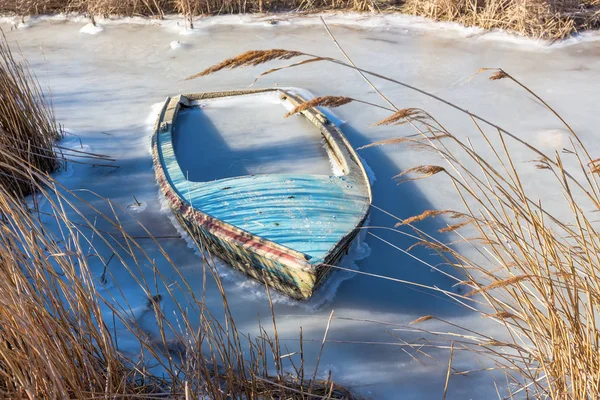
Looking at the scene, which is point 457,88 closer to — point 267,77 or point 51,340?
point 267,77

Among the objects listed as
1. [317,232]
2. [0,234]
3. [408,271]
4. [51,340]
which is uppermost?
[0,234]

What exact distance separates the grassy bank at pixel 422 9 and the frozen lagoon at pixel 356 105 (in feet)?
0.65

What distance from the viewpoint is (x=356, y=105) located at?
4918 mm

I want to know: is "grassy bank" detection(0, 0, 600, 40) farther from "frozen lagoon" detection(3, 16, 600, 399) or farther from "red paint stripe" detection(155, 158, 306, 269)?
"red paint stripe" detection(155, 158, 306, 269)

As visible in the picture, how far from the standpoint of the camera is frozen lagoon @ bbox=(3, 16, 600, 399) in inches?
112

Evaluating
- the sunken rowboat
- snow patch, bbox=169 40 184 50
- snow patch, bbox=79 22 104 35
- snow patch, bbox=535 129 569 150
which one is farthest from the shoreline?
the sunken rowboat

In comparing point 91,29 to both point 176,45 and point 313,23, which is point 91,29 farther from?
point 313,23

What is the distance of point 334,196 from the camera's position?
129 inches

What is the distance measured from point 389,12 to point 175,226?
4.26 meters

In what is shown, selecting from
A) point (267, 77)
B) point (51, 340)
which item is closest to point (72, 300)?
point (51, 340)

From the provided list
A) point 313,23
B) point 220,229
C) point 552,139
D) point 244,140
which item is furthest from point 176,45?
point 552,139

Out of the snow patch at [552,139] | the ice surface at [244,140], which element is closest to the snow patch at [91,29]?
the ice surface at [244,140]

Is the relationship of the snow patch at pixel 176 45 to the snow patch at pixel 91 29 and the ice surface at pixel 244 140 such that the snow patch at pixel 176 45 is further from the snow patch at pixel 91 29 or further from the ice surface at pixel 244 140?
the ice surface at pixel 244 140

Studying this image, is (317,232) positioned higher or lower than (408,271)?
higher
